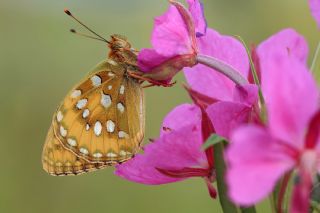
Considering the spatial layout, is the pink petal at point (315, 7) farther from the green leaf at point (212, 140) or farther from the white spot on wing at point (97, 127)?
the white spot on wing at point (97, 127)

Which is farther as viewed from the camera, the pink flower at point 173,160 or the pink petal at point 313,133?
the pink flower at point 173,160

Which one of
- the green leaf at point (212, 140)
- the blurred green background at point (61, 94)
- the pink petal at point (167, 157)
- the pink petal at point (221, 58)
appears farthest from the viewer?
the blurred green background at point (61, 94)

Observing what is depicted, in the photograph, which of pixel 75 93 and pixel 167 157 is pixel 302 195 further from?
pixel 75 93

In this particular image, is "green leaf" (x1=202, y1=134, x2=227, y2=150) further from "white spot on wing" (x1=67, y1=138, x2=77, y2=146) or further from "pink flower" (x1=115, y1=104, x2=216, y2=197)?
"white spot on wing" (x1=67, y1=138, x2=77, y2=146)

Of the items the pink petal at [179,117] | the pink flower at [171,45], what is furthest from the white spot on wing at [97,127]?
the pink flower at [171,45]

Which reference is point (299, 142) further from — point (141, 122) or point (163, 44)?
point (141, 122)

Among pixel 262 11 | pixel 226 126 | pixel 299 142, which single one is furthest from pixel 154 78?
pixel 262 11

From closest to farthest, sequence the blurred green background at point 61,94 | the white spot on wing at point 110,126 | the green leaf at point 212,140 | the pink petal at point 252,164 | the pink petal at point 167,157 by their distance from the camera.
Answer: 1. the pink petal at point 252,164
2. the green leaf at point 212,140
3. the pink petal at point 167,157
4. the white spot on wing at point 110,126
5. the blurred green background at point 61,94

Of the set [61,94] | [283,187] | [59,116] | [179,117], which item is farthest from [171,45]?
[61,94]
